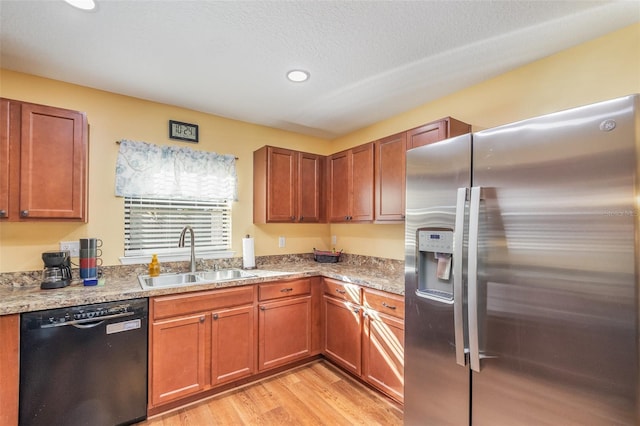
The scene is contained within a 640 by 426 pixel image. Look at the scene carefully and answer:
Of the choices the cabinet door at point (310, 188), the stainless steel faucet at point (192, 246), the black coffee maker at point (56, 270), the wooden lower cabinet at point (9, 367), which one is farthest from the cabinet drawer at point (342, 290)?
the wooden lower cabinet at point (9, 367)

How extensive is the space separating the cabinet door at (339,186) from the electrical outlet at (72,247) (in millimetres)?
2272

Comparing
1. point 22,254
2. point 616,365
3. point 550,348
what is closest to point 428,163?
point 550,348

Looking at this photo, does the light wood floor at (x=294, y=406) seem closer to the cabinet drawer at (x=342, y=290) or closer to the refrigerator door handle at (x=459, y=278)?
the cabinet drawer at (x=342, y=290)

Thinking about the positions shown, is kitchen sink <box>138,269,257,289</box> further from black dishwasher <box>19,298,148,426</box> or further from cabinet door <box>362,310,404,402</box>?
cabinet door <box>362,310,404,402</box>

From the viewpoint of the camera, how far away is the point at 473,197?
1468mm

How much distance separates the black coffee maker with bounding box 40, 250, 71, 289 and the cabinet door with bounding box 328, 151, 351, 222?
7.57 feet

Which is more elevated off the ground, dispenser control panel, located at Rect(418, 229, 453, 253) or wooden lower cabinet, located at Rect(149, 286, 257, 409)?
dispenser control panel, located at Rect(418, 229, 453, 253)

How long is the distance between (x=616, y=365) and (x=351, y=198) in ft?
7.26

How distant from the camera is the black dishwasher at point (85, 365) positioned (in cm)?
171

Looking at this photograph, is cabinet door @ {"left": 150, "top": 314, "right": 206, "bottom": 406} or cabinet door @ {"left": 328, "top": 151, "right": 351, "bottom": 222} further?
cabinet door @ {"left": 328, "top": 151, "right": 351, "bottom": 222}

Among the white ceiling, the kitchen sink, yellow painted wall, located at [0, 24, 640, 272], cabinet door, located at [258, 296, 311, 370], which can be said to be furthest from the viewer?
cabinet door, located at [258, 296, 311, 370]

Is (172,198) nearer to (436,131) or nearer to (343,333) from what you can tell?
(343,333)

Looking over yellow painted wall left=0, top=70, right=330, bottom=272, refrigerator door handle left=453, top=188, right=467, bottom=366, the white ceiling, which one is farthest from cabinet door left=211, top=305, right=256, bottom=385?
the white ceiling

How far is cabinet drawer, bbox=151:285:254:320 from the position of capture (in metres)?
2.11
